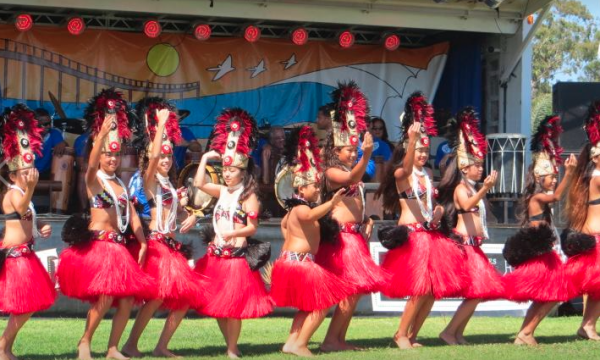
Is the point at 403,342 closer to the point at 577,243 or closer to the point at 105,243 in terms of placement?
the point at 577,243

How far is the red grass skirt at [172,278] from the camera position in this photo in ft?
23.6

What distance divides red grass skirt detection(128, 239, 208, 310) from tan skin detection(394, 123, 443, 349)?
161 cm

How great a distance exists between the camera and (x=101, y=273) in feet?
22.7

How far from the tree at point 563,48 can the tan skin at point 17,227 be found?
37144 mm

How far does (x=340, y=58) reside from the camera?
1506 cm

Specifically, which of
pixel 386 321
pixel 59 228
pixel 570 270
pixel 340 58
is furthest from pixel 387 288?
pixel 340 58

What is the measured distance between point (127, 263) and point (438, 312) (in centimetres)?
461

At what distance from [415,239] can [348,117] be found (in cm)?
105

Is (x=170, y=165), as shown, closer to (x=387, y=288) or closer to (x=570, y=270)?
(x=387, y=288)

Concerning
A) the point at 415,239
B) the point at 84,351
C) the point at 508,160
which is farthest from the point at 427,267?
the point at 508,160

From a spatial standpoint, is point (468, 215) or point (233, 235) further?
point (468, 215)

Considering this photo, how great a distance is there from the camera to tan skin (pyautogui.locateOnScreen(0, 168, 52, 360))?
6922mm

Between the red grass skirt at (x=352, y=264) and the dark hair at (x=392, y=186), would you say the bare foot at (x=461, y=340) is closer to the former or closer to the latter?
the red grass skirt at (x=352, y=264)

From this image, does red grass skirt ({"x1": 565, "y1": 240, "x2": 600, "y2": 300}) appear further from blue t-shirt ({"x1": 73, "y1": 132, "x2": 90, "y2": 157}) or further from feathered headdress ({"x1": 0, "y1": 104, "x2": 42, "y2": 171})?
blue t-shirt ({"x1": 73, "y1": 132, "x2": 90, "y2": 157})
